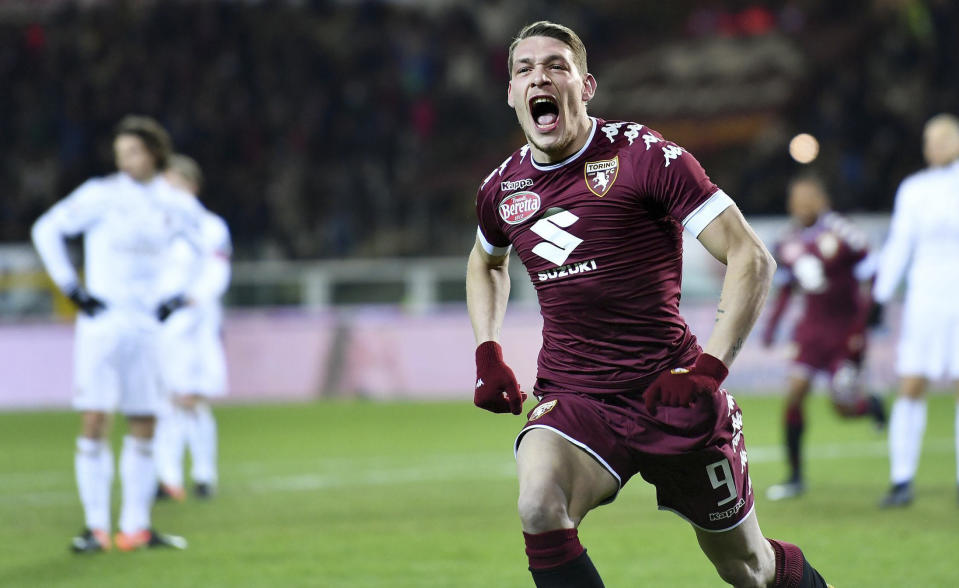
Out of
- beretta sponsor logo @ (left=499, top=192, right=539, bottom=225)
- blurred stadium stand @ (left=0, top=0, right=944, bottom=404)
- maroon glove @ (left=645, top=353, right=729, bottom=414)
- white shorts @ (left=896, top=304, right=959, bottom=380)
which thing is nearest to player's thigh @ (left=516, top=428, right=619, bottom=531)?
maroon glove @ (left=645, top=353, right=729, bottom=414)

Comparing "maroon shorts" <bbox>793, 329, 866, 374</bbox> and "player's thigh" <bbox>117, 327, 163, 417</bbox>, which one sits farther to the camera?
"maroon shorts" <bbox>793, 329, 866, 374</bbox>

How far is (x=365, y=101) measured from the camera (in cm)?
2691

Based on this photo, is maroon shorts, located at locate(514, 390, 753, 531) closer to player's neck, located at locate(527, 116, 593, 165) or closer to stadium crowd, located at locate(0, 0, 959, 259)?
player's neck, located at locate(527, 116, 593, 165)

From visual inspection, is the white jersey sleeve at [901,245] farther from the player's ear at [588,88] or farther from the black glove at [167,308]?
the player's ear at [588,88]

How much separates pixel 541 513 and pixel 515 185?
3.89 ft

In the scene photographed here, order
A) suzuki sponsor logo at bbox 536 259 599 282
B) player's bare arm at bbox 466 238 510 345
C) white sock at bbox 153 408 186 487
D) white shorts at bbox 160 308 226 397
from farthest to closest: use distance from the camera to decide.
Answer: white shorts at bbox 160 308 226 397
white sock at bbox 153 408 186 487
player's bare arm at bbox 466 238 510 345
suzuki sponsor logo at bbox 536 259 599 282

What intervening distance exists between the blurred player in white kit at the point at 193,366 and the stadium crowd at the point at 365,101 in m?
12.1

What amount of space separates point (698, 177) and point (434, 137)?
76.4ft

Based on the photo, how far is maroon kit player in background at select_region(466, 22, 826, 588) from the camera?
4.16 meters

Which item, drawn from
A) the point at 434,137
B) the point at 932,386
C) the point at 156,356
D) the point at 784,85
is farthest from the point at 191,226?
the point at 784,85

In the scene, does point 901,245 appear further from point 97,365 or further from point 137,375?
point 97,365

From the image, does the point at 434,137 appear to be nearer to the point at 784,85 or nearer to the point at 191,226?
the point at 784,85

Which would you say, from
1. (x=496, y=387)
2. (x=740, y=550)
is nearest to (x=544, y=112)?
(x=496, y=387)

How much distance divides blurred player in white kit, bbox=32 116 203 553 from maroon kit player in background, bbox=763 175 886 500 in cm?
474
